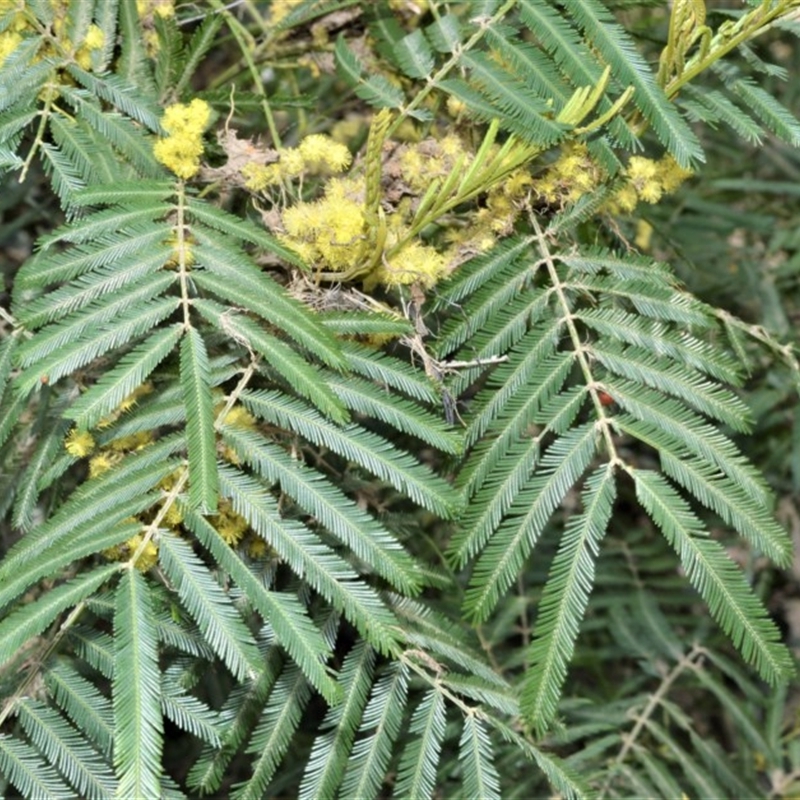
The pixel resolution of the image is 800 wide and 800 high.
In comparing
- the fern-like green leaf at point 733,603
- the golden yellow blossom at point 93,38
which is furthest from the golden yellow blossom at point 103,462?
the fern-like green leaf at point 733,603

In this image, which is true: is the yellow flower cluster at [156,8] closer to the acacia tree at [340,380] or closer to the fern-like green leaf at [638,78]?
the acacia tree at [340,380]

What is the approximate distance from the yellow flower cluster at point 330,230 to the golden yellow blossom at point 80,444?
0.29m

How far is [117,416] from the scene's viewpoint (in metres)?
1.16

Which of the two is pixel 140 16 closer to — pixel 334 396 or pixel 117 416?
pixel 117 416

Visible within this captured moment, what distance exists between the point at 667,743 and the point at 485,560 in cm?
79

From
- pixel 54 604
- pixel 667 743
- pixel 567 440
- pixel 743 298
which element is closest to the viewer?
pixel 54 604

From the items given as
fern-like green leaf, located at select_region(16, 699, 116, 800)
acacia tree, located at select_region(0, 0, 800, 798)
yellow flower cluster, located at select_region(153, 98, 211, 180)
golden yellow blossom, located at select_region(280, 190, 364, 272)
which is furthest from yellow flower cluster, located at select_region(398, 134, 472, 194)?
fern-like green leaf, located at select_region(16, 699, 116, 800)

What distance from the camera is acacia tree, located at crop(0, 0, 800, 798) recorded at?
40.3 inches

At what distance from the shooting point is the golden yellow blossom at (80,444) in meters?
1.14

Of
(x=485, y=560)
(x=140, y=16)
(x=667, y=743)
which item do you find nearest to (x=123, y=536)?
(x=485, y=560)

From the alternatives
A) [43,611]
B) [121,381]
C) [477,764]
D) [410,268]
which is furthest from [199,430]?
[477,764]

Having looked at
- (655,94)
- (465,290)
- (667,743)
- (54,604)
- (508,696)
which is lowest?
(667,743)

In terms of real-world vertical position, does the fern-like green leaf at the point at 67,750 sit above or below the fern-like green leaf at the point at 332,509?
below

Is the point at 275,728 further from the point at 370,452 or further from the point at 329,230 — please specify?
the point at 329,230
